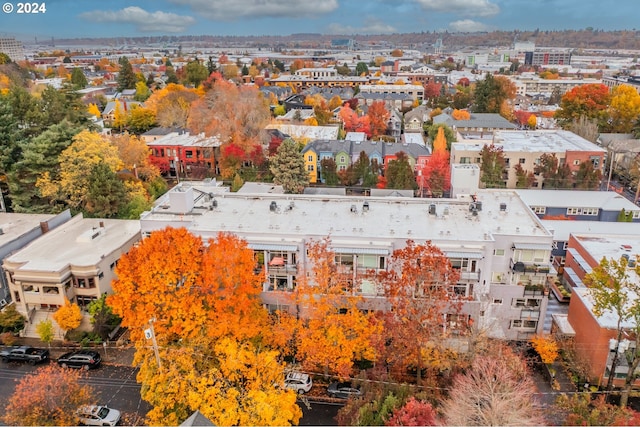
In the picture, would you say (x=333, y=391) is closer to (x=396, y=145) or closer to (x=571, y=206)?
(x=571, y=206)

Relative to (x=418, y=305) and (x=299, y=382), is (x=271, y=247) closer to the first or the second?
(x=299, y=382)

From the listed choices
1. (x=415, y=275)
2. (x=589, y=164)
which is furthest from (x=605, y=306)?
(x=589, y=164)

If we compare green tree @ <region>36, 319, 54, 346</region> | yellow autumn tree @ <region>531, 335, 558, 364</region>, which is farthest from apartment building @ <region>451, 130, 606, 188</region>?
green tree @ <region>36, 319, 54, 346</region>

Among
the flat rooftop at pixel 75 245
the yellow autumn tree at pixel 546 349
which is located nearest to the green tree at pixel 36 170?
the flat rooftop at pixel 75 245

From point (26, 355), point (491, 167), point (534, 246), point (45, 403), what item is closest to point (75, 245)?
point (26, 355)

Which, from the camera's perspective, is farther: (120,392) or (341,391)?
(120,392)
